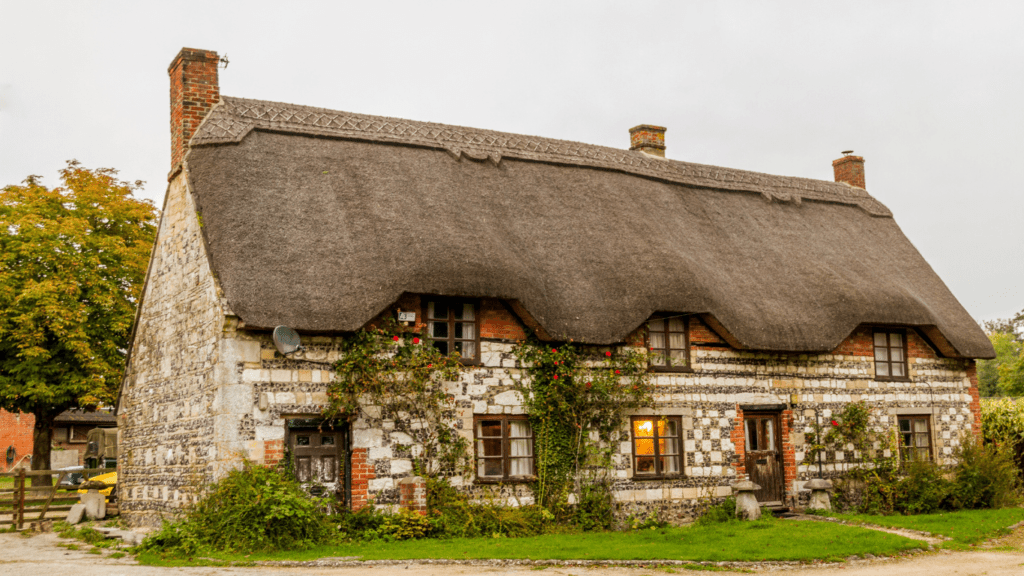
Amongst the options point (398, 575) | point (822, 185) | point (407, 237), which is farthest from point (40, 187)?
point (822, 185)

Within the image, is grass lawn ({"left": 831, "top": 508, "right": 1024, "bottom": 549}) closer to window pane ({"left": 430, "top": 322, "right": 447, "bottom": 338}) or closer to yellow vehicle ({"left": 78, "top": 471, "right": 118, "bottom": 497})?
window pane ({"left": 430, "top": 322, "right": 447, "bottom": 338})

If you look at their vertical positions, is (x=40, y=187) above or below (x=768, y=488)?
above

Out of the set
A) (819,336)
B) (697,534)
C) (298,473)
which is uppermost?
(819,336)

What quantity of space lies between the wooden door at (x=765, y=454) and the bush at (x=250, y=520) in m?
8.03

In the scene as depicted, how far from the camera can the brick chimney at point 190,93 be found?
1522cm

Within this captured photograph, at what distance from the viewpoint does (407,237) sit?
13.9 meters

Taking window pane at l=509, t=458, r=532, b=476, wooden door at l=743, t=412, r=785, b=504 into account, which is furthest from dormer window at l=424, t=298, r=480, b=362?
wooden door at l=743, t=412, r=785, b=504

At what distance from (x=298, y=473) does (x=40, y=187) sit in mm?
14613

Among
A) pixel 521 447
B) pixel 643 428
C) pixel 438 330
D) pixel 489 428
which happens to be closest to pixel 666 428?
pixel 643 428

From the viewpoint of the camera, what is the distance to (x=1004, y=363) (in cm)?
4512

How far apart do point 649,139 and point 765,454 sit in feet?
24.6

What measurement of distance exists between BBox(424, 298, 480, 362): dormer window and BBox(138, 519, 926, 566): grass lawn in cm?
294

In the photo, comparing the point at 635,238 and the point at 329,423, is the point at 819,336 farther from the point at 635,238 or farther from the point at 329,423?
the point at 329,423

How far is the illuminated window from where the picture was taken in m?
15.4
